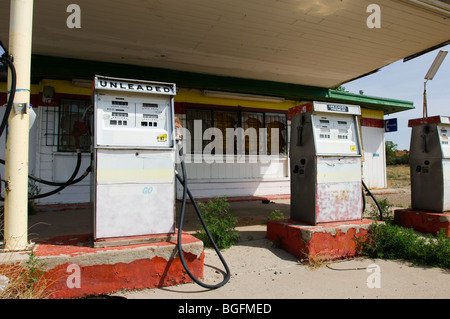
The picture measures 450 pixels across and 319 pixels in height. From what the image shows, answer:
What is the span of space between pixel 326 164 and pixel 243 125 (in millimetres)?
5671

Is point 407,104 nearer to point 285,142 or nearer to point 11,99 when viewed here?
point 285,142

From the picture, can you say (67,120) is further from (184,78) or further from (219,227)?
(219,227)

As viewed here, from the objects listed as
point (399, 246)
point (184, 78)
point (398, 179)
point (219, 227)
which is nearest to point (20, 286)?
point (219, 227)

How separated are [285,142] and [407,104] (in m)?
5.48

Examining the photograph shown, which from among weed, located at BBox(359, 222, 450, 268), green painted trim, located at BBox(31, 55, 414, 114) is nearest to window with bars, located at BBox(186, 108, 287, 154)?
green painted trim, located at BBox(31, 55, 414, 114)

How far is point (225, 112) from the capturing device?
378 inches

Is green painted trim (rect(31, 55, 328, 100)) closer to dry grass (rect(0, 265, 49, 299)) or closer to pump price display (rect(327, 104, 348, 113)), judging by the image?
pump price display (rect(327, 104, 348, 113))

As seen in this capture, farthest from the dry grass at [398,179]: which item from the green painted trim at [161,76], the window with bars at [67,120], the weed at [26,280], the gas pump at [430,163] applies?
the weed at [26,280]

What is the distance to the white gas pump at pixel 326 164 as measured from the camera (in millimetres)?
4312

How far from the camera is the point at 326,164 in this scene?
4.35 metres

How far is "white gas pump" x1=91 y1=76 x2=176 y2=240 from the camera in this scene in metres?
3.15

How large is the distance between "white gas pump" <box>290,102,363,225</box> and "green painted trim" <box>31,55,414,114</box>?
4335 mm

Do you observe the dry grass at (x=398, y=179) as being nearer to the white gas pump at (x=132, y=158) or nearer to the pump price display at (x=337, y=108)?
the pump price display at (x=337, y=108)

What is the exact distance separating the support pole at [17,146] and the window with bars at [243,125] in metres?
6.14
